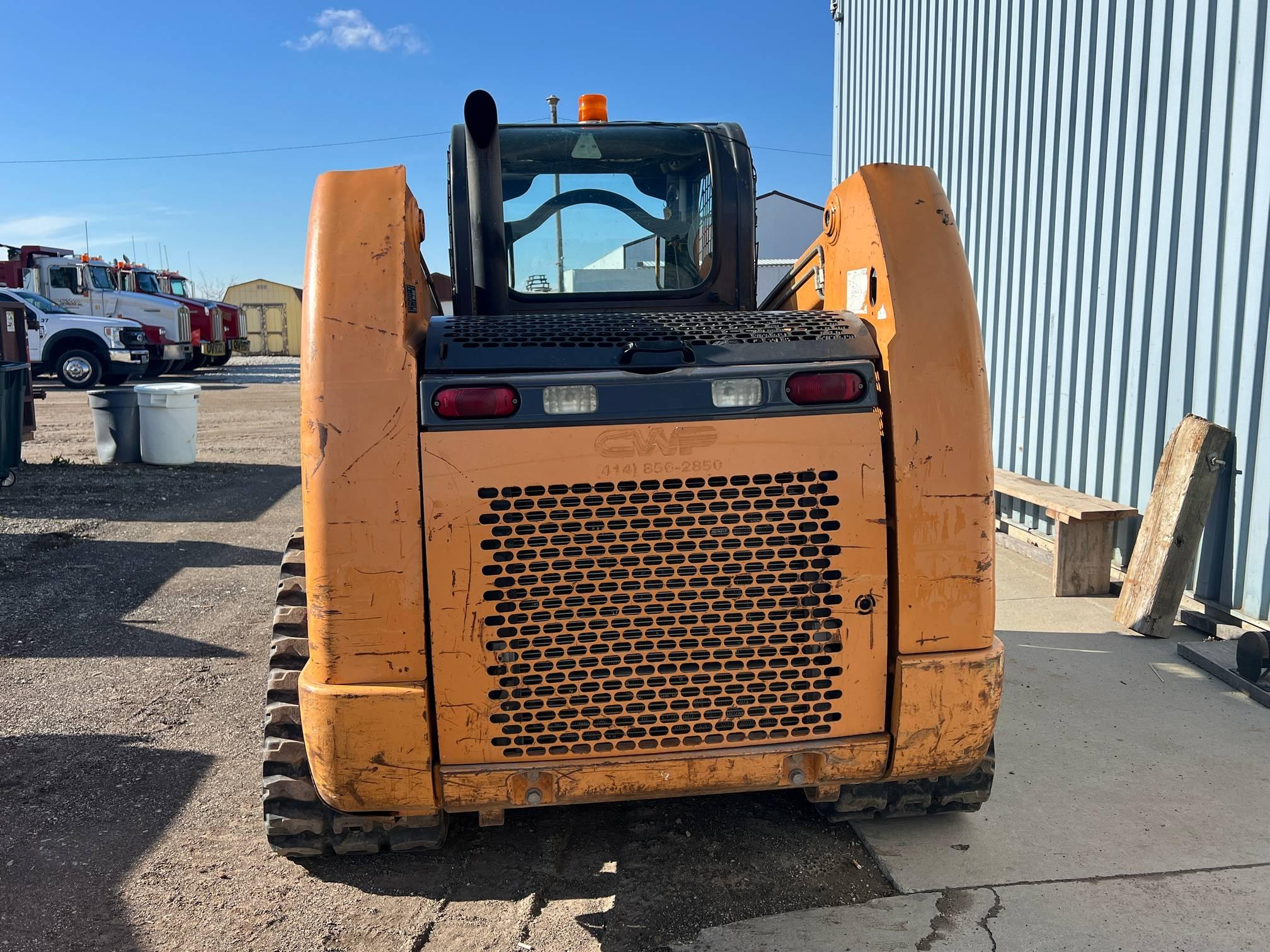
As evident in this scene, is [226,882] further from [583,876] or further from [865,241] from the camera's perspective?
[865,241]

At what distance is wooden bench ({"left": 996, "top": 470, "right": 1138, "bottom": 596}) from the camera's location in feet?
18.7

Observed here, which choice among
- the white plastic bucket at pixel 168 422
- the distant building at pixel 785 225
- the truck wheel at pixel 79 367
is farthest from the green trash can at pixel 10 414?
the distant building at pixel 785 225

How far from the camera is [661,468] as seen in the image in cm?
256

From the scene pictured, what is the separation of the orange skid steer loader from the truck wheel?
2038 centimetres

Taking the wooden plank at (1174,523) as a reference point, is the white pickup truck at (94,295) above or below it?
above

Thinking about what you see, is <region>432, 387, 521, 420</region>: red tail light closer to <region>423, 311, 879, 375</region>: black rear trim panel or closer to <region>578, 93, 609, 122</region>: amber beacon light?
<region>423, 311, 879, 375</region>: black rear trim panel

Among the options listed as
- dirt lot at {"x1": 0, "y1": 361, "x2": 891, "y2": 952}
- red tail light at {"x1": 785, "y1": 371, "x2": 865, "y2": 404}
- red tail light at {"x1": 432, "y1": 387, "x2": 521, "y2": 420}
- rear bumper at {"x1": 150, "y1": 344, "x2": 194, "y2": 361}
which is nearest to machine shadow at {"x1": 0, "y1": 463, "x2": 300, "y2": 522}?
dirt lot at {"x1": 0, "y1": 361, "x2": 891, "y2": 952}

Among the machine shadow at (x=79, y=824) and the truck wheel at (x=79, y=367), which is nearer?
the machine shadow at (x=79, y=824)

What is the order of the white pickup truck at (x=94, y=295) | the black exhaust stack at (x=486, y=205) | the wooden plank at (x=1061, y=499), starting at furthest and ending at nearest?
the white pickup truck at (x=94, y=295)
the wooden plank at (x=1061, y=499)
the black exhaust stack at (x=486, y=205)

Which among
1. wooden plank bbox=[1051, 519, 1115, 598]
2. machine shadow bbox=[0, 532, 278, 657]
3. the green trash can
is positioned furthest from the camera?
the green trash can

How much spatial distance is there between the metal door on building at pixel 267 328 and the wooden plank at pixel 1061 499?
131 ft

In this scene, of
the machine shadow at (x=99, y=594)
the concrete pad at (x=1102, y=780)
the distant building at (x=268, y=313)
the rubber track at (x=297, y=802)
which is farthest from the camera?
the distant building at (x=268, y=313)

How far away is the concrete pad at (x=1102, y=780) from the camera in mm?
3053

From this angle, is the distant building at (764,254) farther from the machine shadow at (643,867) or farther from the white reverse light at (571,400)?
the machine shadow at (643,867)
